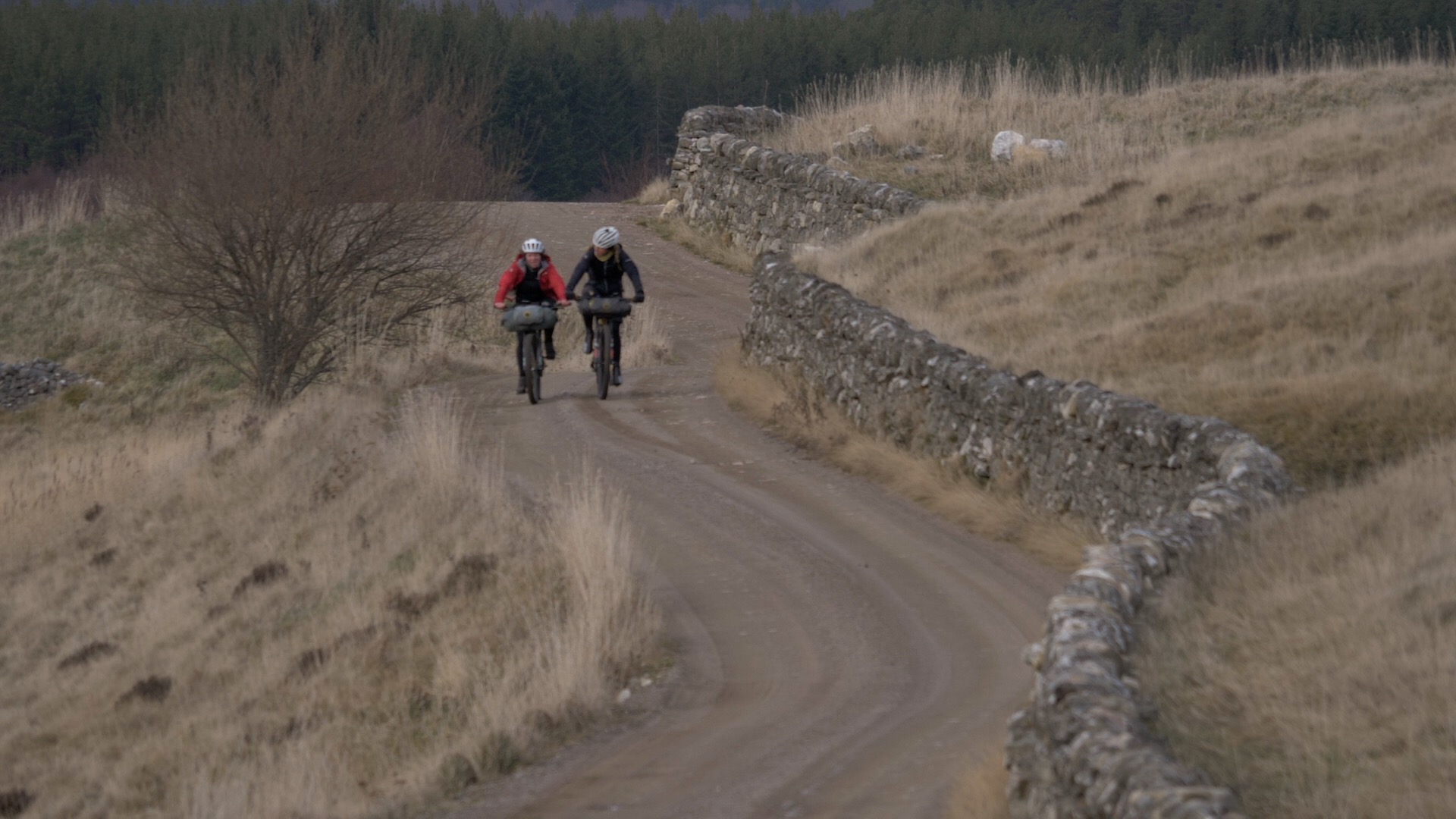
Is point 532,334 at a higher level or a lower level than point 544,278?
lower

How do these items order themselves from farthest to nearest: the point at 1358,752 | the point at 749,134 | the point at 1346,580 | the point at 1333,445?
the point at 749,134 < the point at 1333,445 < the point at 1346,580 < the point at 1358,752

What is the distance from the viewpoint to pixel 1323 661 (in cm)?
591

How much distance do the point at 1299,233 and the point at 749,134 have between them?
18719 millimetres

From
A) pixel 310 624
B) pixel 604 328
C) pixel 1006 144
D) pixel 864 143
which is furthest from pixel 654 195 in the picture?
pixel 310 624

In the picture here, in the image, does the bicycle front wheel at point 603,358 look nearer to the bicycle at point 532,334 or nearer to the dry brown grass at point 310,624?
the bicycle at point 532,334

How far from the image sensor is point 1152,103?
29328mm

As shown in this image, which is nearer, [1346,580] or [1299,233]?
Result: [1346,580]

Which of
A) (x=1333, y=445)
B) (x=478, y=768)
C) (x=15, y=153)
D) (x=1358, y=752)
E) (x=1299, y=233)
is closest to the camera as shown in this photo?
(x=1358, y=752)

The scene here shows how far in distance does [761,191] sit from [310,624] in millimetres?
18733

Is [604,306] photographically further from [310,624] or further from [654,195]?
[654,195]

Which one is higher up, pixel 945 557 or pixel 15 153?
pixel 15 153

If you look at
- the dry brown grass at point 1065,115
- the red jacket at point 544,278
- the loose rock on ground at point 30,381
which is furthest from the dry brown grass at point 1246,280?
the loose rock on ground at point 30,381

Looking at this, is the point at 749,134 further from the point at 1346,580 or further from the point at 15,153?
the point at 15,153

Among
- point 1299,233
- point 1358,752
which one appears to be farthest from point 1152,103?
point 1358,752
